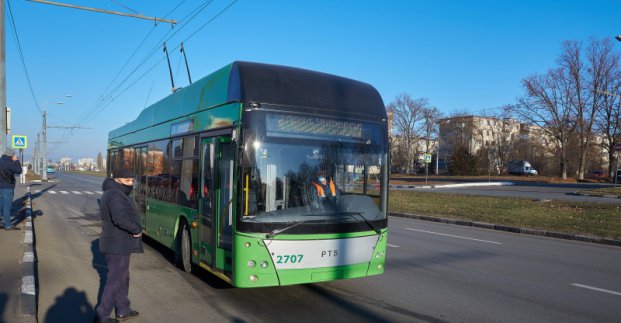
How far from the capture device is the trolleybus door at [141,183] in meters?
10.1

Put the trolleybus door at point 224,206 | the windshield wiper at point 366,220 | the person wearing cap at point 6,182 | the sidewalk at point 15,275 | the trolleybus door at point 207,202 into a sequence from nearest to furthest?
the sidewalk at point 15,275, the trolleybus door at point 224,206, the windshield wiper at point 366,220, the trolleybus door at point 207,202, the person wearing cap at point 6,182

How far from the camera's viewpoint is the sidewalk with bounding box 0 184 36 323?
511 centimetres

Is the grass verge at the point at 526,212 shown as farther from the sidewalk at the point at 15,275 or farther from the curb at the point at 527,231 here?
the sidewalk at the point at 15,275

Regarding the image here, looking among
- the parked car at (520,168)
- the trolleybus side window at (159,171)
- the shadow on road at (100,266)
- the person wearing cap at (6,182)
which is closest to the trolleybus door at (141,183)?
the trolleybus side window at (159,171)

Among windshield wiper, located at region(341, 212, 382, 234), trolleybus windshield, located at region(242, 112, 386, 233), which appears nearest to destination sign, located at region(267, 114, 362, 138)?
trolleybus windshield, located at region(242, 112, 386, 233)

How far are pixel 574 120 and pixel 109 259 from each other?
2235 inches

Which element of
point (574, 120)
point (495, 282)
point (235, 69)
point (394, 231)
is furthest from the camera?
point (574, 120)

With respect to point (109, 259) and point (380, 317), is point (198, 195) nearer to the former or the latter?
point (109, 259)

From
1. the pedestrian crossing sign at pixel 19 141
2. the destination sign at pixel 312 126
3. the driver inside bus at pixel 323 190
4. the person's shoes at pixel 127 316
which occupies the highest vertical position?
the pedestrian crossing sign at pixel 19 141

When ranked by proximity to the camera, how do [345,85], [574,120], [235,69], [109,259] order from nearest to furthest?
[109,259], [235,69], [345,85], [574,120]

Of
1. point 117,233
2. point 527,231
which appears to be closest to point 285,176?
point 117,233

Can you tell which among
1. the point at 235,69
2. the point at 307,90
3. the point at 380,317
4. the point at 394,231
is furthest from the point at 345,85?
the point at 394,231

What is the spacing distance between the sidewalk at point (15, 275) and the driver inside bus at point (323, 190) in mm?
3407

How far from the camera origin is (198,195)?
681cm
